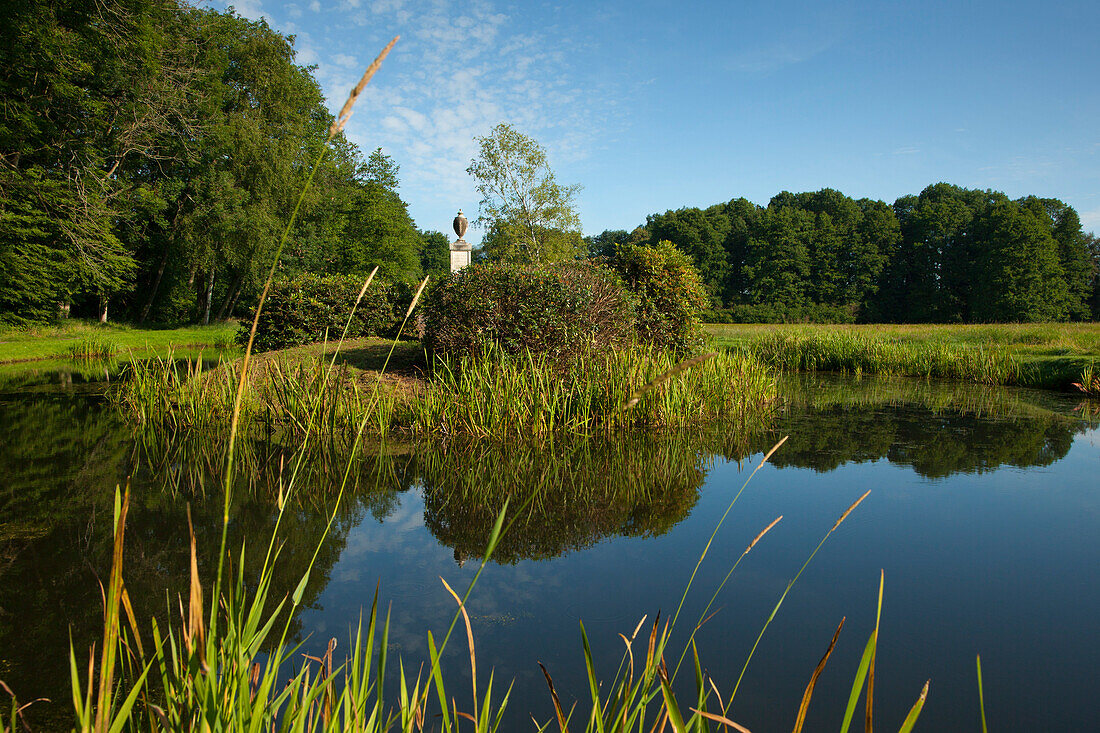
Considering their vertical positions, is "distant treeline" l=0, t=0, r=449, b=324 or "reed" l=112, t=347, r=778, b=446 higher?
"distant treeline" l=0, t=0, r=449, b=324

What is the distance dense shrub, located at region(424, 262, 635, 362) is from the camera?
780 centimetres

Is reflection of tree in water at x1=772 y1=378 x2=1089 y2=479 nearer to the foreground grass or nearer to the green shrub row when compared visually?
the green shrub row

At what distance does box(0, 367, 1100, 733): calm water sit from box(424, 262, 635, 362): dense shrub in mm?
1906

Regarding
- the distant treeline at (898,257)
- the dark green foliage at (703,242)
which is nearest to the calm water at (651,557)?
the distant treeline at (898,257)

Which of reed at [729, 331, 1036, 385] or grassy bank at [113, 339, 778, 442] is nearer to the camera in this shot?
grassy bank at [113, 339, 778, 442]

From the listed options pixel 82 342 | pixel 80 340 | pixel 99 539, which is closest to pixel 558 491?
pixel 99 539

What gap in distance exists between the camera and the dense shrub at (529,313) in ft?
25.6

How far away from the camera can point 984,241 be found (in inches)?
1620

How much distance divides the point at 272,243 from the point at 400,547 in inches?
948

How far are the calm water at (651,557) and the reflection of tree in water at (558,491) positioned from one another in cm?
3

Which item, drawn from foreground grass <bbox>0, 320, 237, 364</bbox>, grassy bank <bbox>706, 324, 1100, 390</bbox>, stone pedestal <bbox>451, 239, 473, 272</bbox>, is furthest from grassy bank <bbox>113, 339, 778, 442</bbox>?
foreground grass <bbox>0, 320, 237, 364</bbox>

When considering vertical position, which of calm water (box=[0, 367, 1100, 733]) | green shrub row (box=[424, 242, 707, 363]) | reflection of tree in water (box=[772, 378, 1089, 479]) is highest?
green shrub row (box=[424, 242, 707, 363])

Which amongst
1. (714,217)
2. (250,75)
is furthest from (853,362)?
(714,217)

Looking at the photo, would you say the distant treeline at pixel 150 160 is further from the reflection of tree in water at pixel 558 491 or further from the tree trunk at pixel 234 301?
the reflection of tree in water at pixel 558 491
